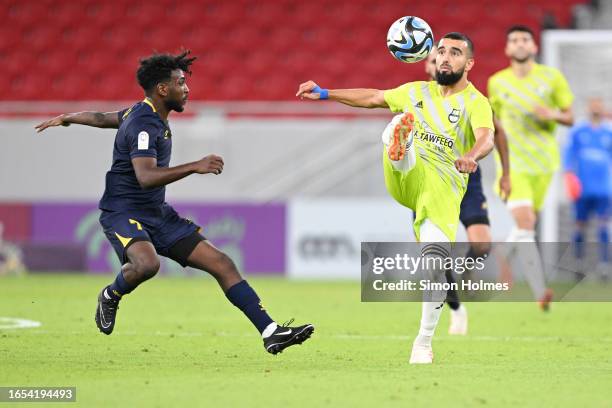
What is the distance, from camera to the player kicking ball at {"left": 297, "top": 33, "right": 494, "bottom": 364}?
711 cm

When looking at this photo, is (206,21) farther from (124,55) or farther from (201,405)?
(201,405)

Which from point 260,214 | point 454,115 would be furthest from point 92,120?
point 260,214

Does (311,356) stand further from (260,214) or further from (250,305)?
(260,214)

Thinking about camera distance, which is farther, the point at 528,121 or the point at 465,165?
the point at 528,121

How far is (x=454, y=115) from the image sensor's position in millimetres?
7227

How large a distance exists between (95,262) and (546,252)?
622cm

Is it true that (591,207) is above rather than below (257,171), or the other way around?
below

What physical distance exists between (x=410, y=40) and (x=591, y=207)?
9125 millimetres

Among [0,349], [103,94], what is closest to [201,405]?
[0,349]

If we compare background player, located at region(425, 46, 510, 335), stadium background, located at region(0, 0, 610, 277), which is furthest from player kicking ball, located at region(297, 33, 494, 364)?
stadium background, located at region(0, 0, 610, 277)

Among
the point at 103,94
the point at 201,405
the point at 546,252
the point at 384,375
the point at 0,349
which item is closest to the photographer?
the point at 201,405

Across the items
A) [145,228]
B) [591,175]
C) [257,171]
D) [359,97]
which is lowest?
[145,228]

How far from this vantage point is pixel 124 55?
63.8ft

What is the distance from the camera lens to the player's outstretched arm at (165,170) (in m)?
6.48
